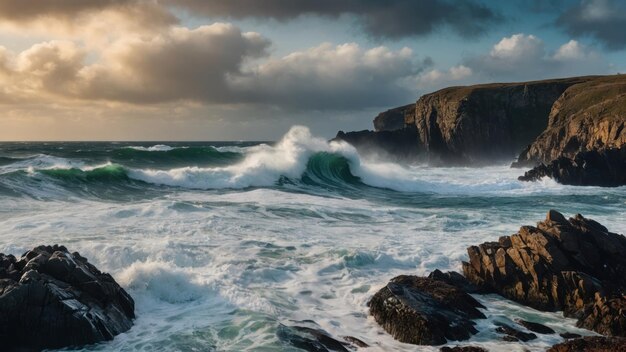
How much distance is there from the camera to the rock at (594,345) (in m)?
8.01

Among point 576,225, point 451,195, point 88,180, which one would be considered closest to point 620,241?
point 576,225

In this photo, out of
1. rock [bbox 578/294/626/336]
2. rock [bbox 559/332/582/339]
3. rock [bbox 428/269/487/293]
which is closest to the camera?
rock [bbox 559/332/582/339]

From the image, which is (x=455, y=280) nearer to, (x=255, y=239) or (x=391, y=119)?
(x=255, y=239)

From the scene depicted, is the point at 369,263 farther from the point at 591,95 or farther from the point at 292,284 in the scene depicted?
the point at 591,95

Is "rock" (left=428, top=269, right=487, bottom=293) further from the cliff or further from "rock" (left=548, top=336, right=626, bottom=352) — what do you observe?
the cliff

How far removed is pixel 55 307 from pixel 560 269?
10543 millimetres

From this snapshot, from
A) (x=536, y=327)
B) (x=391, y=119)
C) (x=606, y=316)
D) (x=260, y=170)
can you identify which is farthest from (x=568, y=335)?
(x=391, y=119)

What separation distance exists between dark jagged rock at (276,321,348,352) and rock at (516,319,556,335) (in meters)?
3.78

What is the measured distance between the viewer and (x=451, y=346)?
8.89 m

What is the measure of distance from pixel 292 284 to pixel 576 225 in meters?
7.68

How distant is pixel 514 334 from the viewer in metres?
9.49

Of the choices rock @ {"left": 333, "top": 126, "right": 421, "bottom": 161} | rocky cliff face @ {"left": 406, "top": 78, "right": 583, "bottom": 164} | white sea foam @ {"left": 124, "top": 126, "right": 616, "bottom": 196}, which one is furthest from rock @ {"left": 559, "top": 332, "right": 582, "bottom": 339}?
rock @ {"left": 333, "top": 126, "right": 421, "bottom": 161}

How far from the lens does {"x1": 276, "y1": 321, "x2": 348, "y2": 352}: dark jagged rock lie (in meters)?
8.61

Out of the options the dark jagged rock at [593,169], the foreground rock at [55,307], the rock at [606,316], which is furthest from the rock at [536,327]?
the dark jagged rock at [593,169]
